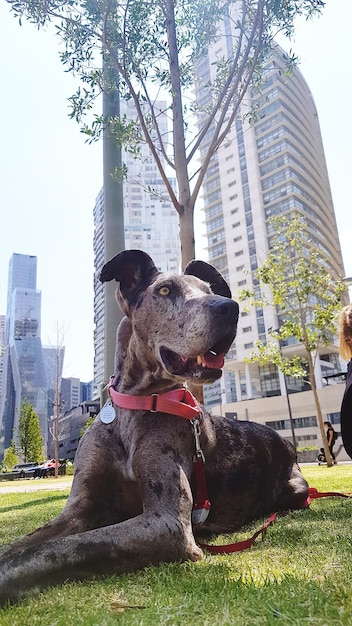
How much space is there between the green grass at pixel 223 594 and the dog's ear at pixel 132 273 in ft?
6.00

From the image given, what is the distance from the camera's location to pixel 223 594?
168 cm

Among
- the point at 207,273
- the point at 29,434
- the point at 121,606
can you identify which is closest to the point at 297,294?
the point at 207,273

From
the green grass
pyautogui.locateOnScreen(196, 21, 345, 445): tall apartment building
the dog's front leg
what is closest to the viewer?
the green grass

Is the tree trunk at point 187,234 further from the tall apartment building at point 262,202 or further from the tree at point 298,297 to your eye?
the tall apartment building at point 262,202

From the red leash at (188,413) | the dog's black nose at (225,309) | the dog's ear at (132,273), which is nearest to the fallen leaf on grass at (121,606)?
the red leash at (188,413)

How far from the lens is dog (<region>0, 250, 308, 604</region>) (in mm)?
2172

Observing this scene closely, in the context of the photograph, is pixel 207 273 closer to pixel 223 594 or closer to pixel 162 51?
pixel 223 594

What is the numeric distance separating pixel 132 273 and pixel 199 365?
1.02 m

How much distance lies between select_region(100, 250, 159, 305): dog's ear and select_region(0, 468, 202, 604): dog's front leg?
4.60 ft

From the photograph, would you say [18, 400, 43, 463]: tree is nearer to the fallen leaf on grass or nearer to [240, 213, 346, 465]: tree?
[240, 213, 346, 465]: tree

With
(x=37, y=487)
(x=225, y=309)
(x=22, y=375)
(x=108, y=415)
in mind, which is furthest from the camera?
(x=22, y=375)

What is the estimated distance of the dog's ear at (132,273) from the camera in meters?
3.41

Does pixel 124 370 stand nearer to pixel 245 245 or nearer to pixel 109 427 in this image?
pixel 109 427

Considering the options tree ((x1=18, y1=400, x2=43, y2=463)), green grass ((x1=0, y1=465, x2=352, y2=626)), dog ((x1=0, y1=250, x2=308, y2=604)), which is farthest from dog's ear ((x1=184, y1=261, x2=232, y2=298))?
tree ((x1=18, y1=400, x2=43, y2=463))
